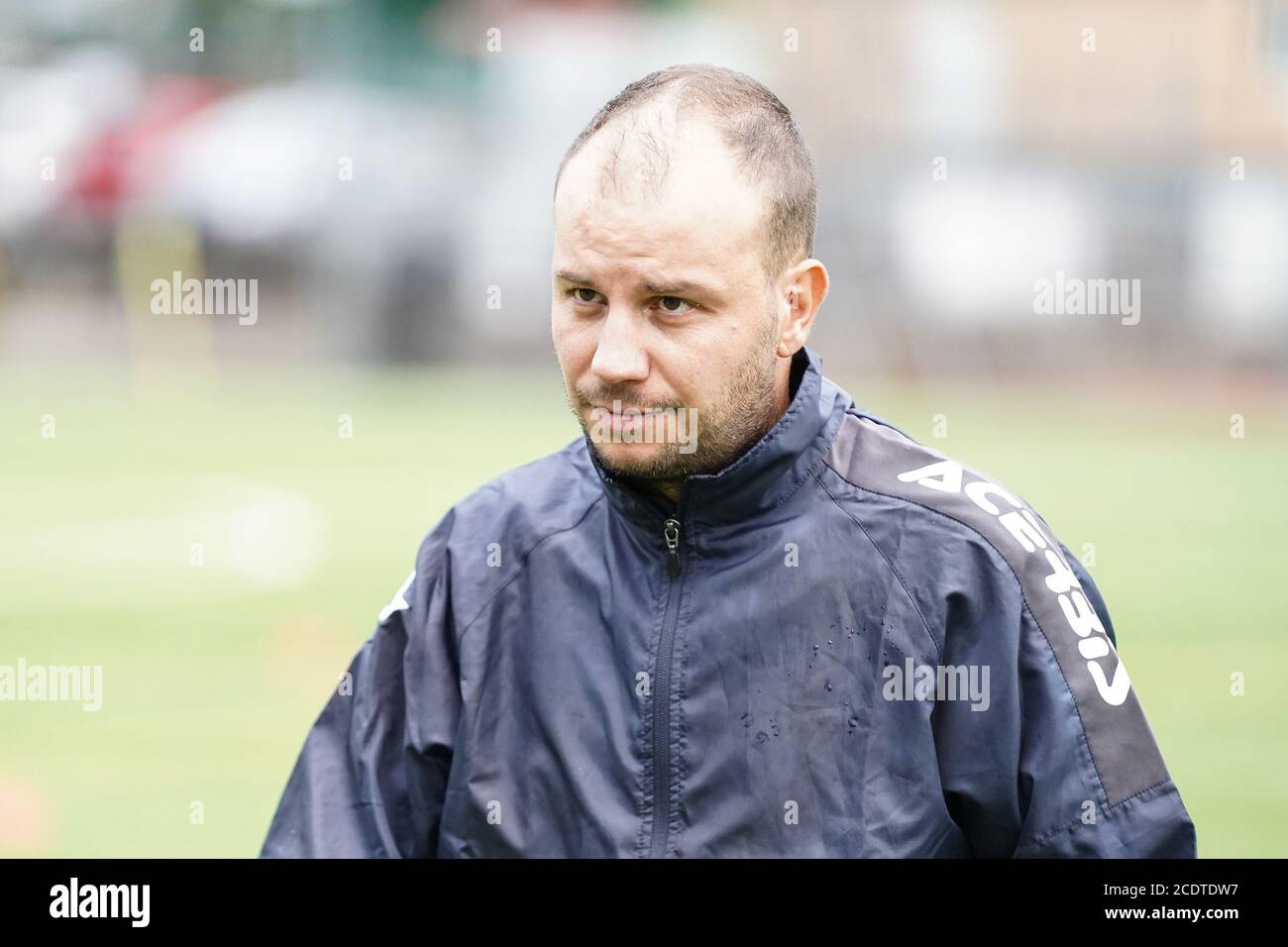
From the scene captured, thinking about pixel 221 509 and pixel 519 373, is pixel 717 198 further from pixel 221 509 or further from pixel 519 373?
pixel 519 373

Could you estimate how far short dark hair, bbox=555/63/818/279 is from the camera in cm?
255

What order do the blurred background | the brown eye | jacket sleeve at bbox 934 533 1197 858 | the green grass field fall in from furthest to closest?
the blurred background < the green grass field < the brown eye < jacket sleeve at bbox 934 533 1197 858

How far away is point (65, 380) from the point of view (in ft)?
69.2

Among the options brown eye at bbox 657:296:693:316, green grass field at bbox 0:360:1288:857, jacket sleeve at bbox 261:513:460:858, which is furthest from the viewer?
green grass field at bbox 0:360:1288:857

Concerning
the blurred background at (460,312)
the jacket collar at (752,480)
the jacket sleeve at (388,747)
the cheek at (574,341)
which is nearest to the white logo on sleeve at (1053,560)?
the jacket collar at (752,480)

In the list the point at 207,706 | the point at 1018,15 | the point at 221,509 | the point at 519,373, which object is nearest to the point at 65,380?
the point at 519,373

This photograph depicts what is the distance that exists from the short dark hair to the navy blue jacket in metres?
0.25

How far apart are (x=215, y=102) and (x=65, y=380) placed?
703cm

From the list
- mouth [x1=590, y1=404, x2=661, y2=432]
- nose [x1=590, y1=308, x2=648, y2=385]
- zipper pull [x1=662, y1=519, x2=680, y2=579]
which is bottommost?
zipper pull [x1=662, y1=519, x2=680, y2=579]

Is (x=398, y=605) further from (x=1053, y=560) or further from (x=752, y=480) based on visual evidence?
(x=1053, y=560)

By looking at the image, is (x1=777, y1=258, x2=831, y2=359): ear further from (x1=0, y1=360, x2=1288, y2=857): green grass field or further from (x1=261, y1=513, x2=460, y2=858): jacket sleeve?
(x1=0, y1=360, x2=1288, y2=857): green grass field

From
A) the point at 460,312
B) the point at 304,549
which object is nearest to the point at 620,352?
the point at 304,549

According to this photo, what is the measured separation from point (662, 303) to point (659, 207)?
147mm

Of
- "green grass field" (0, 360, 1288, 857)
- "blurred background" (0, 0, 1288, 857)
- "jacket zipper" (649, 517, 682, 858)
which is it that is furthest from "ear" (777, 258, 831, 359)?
"blurred background" (0, 0, 1288, 857)
